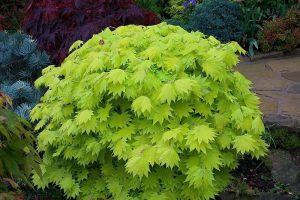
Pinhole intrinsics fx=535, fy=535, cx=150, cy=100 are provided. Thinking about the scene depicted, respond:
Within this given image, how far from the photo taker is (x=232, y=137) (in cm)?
347

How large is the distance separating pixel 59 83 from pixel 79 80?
16 cm

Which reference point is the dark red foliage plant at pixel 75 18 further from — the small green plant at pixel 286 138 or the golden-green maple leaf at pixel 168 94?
the golden-green maple leaf at pixel 168 94

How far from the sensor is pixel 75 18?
5.16m

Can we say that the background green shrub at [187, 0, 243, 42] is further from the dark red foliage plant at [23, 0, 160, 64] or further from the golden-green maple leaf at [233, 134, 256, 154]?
the golden-green maple leaf at [233, 134, 256, 154]

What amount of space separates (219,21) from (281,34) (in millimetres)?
803

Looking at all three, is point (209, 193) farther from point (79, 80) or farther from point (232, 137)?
point (79, 80)

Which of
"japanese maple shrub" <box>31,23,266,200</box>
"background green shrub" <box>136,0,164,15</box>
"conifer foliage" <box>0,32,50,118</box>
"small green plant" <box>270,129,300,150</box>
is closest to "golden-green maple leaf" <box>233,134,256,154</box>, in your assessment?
"japanese maple shrub" <box>31,23,266,200</box>

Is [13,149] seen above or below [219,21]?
above

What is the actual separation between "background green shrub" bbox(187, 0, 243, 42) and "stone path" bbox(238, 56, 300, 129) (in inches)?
21.2

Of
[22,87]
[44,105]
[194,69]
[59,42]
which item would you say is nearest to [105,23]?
[59,42]

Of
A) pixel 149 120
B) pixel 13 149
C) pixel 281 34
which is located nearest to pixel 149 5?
pixel 281 34

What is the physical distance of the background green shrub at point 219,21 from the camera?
22.8 feet

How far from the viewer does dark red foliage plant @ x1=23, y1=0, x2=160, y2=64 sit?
5027 millimetres

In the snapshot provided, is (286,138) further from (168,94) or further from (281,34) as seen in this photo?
(281,34)
